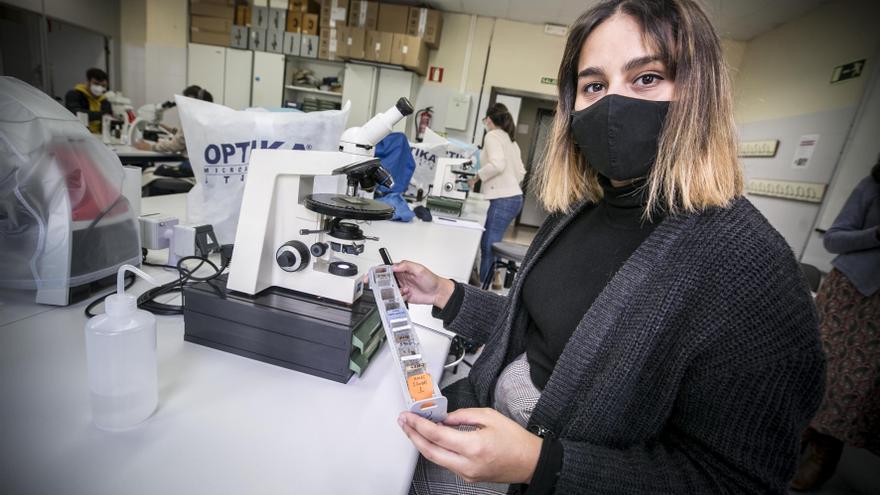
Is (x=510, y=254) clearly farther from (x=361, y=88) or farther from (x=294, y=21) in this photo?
(x=294, y=21)

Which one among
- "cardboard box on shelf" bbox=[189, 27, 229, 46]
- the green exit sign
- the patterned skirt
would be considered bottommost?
the patterned skirt

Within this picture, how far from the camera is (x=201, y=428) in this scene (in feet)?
1.90

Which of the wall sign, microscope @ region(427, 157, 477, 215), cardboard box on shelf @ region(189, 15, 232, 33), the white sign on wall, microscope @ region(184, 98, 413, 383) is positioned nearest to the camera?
microscope @ region(184, 98, 413, 383)

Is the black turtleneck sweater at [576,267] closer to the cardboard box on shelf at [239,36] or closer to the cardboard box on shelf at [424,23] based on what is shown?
the cardboard box on shelf at [424,23]

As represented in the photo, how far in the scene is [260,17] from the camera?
17.0 ft

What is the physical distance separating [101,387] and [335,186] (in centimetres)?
60

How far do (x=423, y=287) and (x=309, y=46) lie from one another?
17.5 feet

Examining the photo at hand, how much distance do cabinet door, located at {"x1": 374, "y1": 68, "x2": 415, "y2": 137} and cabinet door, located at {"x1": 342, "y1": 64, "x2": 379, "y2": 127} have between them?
82 millimetres

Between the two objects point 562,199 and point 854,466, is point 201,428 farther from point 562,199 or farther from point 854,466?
point 854,466

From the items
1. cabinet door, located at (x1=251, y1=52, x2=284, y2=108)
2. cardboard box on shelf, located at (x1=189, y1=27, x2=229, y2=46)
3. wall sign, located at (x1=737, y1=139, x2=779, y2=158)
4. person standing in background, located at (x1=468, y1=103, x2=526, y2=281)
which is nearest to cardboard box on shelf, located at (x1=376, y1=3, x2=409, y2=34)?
cabinet door, located at (x1=251, y1=52, x2=284, y2=108)

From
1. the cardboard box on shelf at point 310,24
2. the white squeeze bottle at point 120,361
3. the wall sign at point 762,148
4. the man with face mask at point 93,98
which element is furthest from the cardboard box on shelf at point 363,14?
the white squeeze bottle at point 120,361

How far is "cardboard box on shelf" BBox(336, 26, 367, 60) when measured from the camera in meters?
5.00

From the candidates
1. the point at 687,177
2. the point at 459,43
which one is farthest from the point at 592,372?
the point at 459,43

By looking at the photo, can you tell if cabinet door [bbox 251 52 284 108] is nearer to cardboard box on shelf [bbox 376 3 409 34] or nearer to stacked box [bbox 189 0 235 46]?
stacked box [bbox 189 0 235 46]
